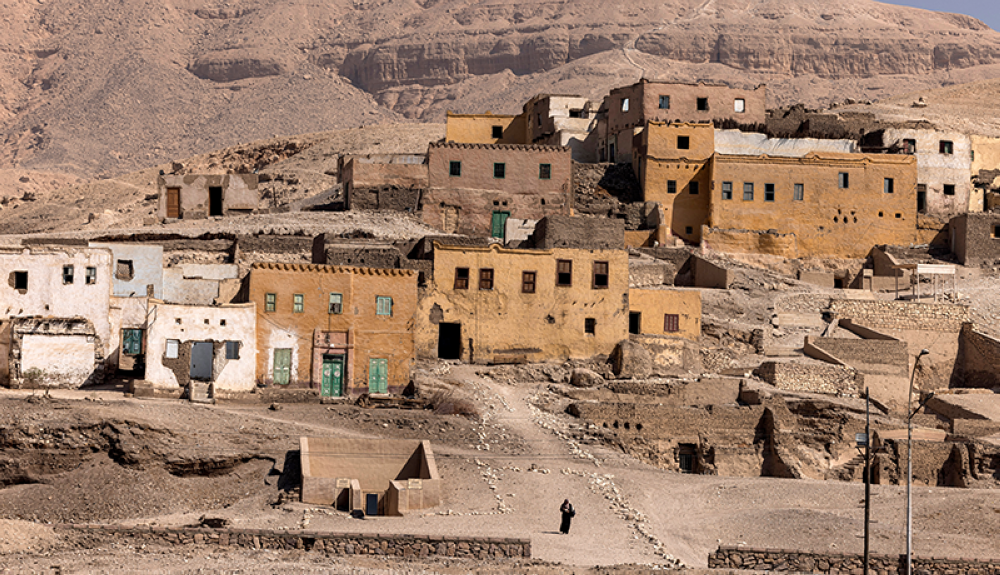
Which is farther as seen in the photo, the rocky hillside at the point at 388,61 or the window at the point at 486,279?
the rocky hillside at the point at 388,61

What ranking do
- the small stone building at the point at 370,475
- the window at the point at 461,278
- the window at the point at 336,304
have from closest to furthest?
the small stone building at the point at 370,475 < the window at the point at 336,304 < the window at the point at 461,278

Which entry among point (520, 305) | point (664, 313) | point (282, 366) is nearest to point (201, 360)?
point (282, 366)

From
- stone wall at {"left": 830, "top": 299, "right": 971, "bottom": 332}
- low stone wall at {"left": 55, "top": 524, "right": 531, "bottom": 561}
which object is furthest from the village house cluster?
low stone wall at {"left": 55, "top": 524, "right": 531, "bottom": 561}

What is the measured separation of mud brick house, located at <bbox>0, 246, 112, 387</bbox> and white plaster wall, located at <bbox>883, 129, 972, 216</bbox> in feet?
122

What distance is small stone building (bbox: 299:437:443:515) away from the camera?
112 ft

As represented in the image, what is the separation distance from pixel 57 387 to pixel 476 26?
155 meters

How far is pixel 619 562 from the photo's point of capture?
30812 millimetres

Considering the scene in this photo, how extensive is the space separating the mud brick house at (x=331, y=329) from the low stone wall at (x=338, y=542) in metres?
11.2

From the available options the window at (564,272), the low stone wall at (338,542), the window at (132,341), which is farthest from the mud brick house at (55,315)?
the window at (564,272)

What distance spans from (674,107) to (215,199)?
20.8m

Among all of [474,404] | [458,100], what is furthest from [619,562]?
[458,100]

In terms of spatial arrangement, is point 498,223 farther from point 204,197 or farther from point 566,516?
point 566,516

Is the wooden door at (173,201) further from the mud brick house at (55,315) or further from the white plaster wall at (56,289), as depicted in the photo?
the white plaster wall at (56,289)

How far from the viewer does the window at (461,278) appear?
45125 millimetres
